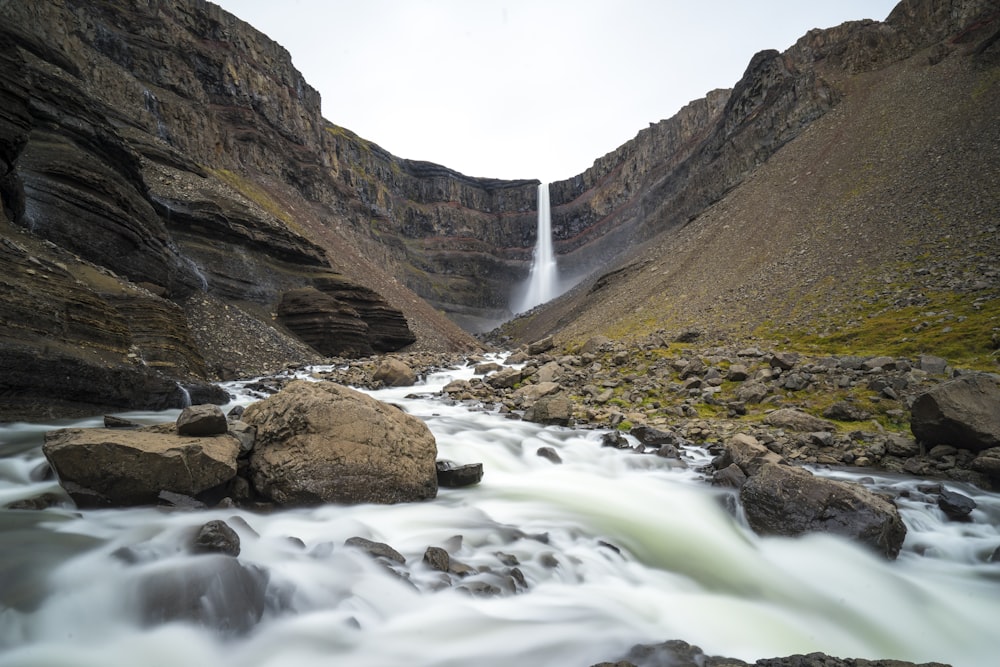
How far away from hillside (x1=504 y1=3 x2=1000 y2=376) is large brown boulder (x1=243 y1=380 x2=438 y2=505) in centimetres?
1344

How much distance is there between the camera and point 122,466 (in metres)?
4.86

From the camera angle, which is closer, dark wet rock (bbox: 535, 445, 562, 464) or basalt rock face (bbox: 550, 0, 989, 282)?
dark wet rock (bbox: 535, 445, 562, 464)

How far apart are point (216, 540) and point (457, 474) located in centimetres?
387

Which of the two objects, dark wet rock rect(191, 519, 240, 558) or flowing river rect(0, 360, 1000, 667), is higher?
dark wet rock rect(191, 519, 240, 558)

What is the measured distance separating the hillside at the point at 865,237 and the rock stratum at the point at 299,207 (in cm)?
18

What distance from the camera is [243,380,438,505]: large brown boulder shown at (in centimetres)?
571

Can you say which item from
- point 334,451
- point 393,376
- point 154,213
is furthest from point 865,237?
point 154,213

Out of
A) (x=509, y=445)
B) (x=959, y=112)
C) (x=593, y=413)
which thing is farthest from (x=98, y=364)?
(x=959, y=112)

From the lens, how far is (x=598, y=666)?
3215 millimetres

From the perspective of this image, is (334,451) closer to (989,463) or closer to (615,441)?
(615,441)

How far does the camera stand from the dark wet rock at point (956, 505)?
6168 millimetres

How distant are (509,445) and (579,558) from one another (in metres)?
4.63

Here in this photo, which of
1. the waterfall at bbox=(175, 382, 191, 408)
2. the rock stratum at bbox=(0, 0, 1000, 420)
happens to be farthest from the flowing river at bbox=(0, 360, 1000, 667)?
the rock stratum at bbox=(0, 0, 1000, 420)

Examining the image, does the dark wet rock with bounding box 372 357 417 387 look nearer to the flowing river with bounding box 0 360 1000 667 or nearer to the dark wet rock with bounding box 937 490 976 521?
the flowing river with bounding box 0 360 1000 667
